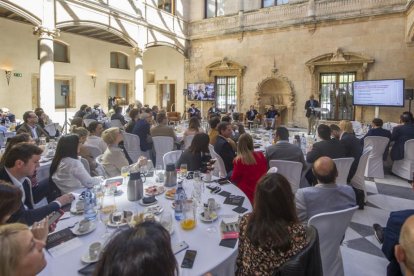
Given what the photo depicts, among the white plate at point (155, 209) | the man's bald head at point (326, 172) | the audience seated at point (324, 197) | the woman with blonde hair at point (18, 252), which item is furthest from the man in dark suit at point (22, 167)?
the man's bald head at point (326, 172)

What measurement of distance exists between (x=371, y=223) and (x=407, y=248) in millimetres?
3031

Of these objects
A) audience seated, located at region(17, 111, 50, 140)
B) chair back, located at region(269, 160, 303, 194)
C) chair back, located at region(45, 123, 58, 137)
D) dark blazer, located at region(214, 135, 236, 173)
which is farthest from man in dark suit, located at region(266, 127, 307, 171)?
chair back, located at region(45, 123, 58, 137)

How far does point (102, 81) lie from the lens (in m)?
14.2

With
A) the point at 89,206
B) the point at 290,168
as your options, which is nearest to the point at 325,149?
the point at 290,168

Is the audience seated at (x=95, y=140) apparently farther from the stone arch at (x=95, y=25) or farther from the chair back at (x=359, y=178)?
the stone arch at (x=95, y=25)

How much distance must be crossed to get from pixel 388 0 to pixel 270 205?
1177cm

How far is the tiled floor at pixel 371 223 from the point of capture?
277 cm

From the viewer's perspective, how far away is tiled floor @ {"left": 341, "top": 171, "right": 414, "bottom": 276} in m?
2.77

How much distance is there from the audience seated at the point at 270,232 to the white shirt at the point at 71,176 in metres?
1.83

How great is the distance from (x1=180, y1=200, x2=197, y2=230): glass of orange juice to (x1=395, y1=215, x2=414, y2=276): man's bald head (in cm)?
119

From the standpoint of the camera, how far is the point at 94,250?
5.20 feet

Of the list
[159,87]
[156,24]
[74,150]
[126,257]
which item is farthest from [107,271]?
[159,87]

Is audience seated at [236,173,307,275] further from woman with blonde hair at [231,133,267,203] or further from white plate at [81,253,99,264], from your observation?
woman with blonde hair at [231,133,267,203]

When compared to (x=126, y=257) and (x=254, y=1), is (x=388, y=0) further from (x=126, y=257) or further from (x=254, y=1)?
(x=126, y=257)
